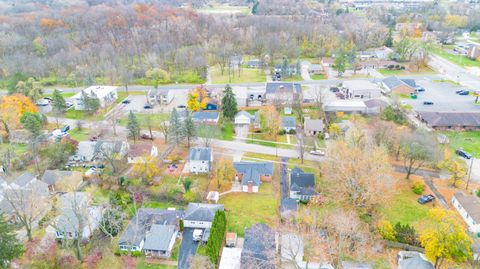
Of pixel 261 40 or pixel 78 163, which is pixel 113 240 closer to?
pixel 78 163

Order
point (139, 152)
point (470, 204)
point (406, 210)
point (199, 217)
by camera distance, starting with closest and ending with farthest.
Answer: point (199, 217)
point (470, 204)
point (406, 210)
point (139, 152)

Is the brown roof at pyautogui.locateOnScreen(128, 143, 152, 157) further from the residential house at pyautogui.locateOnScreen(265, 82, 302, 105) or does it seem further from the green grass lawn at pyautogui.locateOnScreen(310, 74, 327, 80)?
the green grass lawn at pyautogui.locateOnScreen(310, 74, 327, 80)

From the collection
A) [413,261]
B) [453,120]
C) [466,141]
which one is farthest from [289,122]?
[413,261]

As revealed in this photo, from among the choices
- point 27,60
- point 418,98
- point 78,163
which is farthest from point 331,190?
point 27,60

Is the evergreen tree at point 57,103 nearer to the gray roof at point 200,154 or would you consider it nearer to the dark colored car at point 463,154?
the gray roof at point 200,154

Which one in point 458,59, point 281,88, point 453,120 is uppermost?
point 458,59

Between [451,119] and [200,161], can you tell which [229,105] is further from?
[451,119]

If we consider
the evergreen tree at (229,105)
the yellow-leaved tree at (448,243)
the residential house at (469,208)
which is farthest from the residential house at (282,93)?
the yellow-leaved tree at (448,243)
